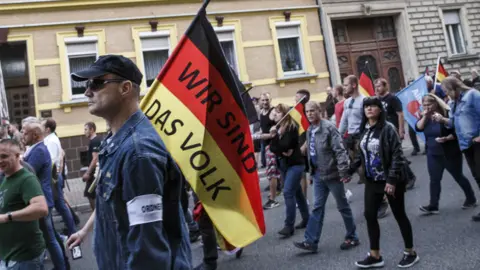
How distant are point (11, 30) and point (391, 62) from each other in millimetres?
14993

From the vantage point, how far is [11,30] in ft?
47.9

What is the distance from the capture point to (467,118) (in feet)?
19.3

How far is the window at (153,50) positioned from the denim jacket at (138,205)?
1454 cm

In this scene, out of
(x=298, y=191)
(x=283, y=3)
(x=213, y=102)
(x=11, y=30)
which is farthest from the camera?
(x=283, y=3)

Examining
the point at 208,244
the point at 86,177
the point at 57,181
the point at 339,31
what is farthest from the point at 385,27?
the point at 208,244

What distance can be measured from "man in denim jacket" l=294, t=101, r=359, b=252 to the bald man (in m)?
2.65

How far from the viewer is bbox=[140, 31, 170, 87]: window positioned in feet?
53.2

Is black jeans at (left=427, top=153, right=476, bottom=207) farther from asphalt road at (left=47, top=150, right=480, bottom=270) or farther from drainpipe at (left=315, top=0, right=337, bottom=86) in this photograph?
drainpipe at (left=315, top=0, right=337, bottom=86)

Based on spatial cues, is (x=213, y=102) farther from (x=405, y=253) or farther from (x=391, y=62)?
(x=391, y=62)

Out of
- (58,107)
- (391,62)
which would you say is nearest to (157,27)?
(58,107)

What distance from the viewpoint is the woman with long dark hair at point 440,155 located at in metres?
6.43

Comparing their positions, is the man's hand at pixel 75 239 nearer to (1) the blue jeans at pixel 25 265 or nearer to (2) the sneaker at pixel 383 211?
(1) the blue jeans at pixel 25 265

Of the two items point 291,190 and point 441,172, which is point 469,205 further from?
point 291,190

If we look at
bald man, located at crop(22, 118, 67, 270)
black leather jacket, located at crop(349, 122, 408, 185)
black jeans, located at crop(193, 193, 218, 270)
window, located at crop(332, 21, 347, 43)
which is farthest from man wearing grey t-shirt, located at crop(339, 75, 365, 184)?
window, located at crop(332, 21, 347, 43)
